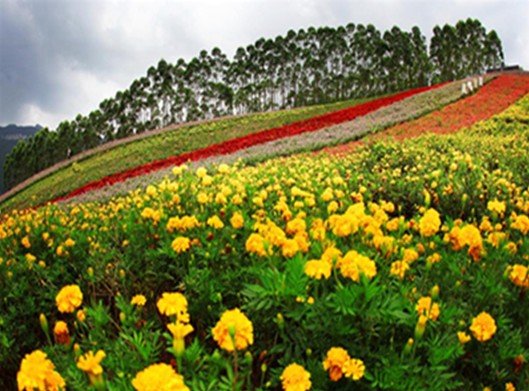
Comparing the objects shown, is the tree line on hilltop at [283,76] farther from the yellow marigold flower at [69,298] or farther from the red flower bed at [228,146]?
the yellow marigold flower at [69,298]

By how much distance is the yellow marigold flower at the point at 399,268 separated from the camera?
72.9 inches

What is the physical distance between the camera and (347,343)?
154 centimetres

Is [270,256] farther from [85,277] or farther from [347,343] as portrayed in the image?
[85,277]

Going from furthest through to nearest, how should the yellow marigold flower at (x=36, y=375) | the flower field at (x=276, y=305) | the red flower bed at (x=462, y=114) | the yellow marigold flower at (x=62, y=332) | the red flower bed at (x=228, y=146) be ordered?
the red flower bed at (x=228, y=146) → the red flower bed at (x=462, y=114) → the yellow marigold flower at (x=62, y=332) → the flower field at (x=276, y=305) → the yellow marigold flower at (x=36, y=375)

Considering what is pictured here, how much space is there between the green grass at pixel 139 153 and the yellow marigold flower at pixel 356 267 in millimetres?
15057

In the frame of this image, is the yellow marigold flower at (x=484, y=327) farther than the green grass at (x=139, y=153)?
No

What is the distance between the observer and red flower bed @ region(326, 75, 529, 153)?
12.5 m

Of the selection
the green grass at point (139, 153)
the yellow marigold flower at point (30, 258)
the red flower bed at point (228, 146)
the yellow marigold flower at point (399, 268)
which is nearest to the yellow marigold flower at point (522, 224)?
the yellow marigold flower at point (399, 268)

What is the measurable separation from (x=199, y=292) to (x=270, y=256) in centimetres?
48

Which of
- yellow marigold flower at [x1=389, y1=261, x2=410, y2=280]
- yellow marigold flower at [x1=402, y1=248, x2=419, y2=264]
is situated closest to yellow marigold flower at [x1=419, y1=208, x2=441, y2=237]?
yellow marigold flower at [x1=402, y1=248, x2=419, y2=264]

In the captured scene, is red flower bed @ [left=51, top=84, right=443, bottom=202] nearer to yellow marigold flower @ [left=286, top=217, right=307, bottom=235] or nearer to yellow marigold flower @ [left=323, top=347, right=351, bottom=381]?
yellow marigold flower @ [left=286, top=217, right=307, bottom=235]

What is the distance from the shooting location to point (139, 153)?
69.1 feet

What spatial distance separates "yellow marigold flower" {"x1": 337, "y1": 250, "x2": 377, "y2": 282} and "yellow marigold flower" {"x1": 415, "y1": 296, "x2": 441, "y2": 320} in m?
0.21

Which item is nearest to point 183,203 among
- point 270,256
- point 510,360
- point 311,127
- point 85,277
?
point 85,277
